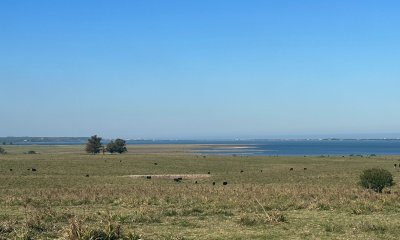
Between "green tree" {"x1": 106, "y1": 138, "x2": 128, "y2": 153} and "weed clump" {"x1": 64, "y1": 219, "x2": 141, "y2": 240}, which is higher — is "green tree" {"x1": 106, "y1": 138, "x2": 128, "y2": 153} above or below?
above

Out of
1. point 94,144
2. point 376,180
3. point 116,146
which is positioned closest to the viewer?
point 376,180

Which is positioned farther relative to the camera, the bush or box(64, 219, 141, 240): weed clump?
the bush

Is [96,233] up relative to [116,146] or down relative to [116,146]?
down

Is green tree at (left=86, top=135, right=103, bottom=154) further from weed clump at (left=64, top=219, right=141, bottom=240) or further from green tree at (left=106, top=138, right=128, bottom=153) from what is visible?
weed clump at (left=64, top=219, right=141, bottom=240)

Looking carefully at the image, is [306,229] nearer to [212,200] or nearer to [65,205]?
[212,200]

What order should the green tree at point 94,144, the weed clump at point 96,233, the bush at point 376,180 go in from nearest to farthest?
Answer: the weed clump at point 96,233 → the bush at point 376,180 → the green tree at point 94,144

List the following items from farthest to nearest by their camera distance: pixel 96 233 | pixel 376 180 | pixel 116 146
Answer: pixel 116 146
pixel 376 180
pixel 96 233

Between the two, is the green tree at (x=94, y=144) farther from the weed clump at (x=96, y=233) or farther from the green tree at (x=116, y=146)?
the weed clump at (x=96, y=233)

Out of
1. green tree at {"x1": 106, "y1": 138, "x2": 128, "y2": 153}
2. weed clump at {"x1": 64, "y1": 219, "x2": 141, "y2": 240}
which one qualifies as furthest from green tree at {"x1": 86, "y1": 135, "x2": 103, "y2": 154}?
weed clump at {"x1": 64, "y1": 219, "x2": 141, "y2": 240}

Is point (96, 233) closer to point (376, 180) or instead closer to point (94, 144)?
point (376, 180)

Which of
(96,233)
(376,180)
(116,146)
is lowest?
(376,180)

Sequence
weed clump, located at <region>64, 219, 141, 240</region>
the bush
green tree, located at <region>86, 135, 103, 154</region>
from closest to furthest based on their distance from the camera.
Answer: weed clump, located at <region>64, 219, 141, 240</region> → the bush → green tree, located at <region>86, 135, 103, 154</region>

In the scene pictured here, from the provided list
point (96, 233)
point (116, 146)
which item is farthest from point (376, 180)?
point (116, 146)

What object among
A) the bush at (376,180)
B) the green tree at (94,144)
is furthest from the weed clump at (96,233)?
the green tree at (94,144)
